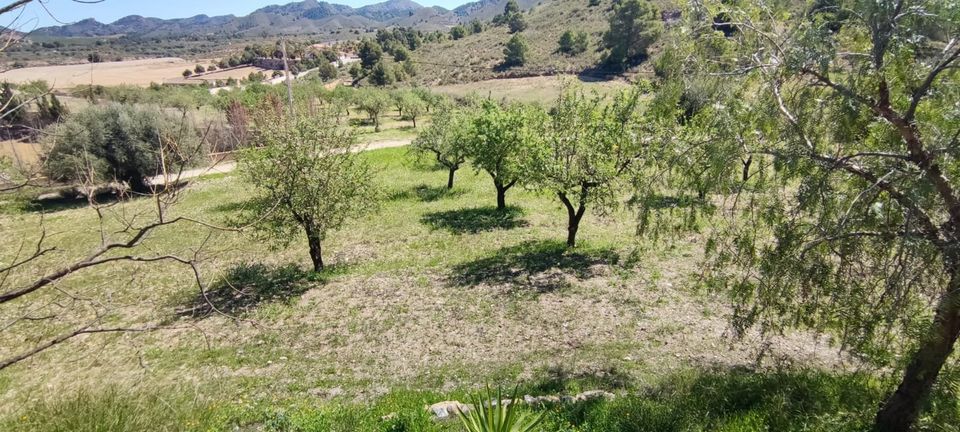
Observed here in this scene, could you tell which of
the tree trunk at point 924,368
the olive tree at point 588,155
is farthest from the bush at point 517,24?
the tree trunk at point 924,368

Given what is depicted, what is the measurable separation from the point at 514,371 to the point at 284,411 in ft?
16.8

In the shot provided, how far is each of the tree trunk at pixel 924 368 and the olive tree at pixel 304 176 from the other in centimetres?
1633

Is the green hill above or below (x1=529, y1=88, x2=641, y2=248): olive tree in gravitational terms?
above

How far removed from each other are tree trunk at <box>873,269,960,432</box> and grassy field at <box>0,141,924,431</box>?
0.48 m

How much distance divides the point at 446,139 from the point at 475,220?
918cm

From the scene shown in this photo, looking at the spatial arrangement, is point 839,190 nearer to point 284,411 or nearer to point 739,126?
point 739,126

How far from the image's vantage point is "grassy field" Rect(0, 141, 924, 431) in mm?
8406

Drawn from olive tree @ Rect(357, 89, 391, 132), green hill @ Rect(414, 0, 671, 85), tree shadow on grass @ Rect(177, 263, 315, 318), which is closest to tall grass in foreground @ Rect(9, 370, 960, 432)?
tree shadow on grass @ Rect(177, 263, 315, 318)

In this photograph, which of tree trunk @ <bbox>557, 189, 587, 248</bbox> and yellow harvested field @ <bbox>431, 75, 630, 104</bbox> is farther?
yellow harvested field @ <bbox>431, 75, 630, 104</bbox>

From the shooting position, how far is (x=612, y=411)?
8680 millimetres

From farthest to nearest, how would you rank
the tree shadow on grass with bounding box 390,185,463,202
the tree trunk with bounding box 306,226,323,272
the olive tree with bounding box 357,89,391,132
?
1. the olive tree with bounding box 357,89,391,132
2. the tree shadow on grass with bounding box 390,185,463,202
3. the tree trunk with bounding box 306,226,323,272

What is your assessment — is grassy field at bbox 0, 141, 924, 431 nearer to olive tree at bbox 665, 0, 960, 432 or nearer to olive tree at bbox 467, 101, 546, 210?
olive tree at bbox 665, 0, 960, 432

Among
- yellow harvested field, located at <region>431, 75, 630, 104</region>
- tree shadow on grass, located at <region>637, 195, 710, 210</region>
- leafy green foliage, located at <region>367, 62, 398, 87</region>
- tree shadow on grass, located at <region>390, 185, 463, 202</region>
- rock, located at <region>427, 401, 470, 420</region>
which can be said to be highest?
leafy green foliage, located at <region>367, 62, 398, 87</region>

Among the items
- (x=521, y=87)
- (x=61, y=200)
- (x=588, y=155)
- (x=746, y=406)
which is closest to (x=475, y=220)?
(x=588, y=155)
